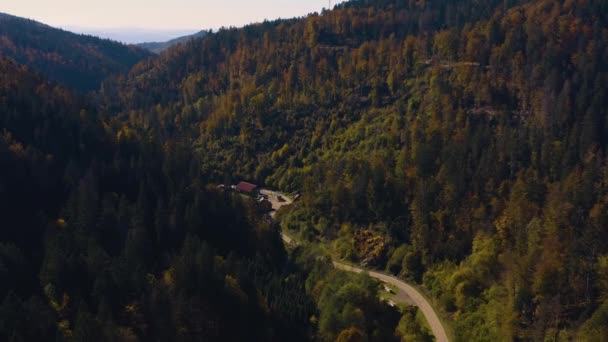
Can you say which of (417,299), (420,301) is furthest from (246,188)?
(420,301)

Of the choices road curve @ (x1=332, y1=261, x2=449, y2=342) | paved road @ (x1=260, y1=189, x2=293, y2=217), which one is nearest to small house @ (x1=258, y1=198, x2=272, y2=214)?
paved road @ (x1=260, y1=189, x2=293, y2=217)

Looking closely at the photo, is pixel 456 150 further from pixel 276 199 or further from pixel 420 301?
pixel 276 199

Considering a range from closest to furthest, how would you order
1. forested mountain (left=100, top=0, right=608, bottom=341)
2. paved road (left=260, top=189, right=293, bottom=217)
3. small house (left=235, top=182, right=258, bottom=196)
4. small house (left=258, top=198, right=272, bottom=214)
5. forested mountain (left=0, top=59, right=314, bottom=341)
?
forested mountain (left=0, top=59, right=314, bottom=341), forested mountain (left=100, top=0, right=608, bottom=341), small house (left=258, top=198, right=272, bottom=214), paved road (left=260, top=189, right=293, bottom=217), small house (left=235, top=182, right=258, bottom=196)

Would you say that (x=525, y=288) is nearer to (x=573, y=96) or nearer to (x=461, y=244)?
(x=461, y=244)

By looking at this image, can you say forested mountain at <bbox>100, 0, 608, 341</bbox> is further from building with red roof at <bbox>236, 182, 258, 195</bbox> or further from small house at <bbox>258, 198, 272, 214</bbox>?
small house at <bbox>258, 198, 272, 214</bbox>

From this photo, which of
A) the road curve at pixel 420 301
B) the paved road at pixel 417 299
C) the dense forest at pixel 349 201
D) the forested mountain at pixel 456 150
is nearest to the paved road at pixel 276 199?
the forested mountain at pixel 456 150

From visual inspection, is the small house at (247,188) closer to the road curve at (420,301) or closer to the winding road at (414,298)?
the winding road at (414,298)
